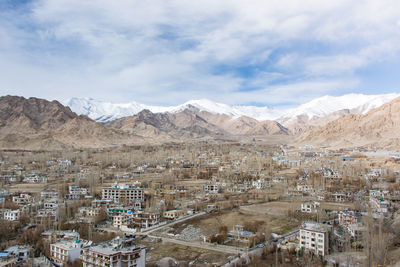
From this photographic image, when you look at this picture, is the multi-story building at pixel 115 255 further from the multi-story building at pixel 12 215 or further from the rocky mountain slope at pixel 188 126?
the rocky mountain slope at pixel 188 126

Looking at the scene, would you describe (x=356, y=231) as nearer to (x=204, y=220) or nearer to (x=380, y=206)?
(x=380, y=206)

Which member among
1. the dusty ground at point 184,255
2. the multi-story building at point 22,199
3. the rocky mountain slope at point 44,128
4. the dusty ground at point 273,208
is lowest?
the dusty ground at point 184,255

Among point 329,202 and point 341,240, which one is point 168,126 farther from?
point 341,240

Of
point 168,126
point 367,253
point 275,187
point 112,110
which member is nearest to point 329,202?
point 275,187

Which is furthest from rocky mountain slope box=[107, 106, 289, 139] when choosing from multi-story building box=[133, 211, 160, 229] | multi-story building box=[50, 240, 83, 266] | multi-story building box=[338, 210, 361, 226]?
multi-story building box=[50, 240, 83, 266]

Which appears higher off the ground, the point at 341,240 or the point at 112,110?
the point at 112,110

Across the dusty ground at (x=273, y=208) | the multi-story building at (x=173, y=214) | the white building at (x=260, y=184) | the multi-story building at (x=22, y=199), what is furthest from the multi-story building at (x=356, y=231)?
the multi-story building at (x=22, y=199)

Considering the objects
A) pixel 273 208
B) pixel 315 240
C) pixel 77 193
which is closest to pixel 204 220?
pixel 273 208
